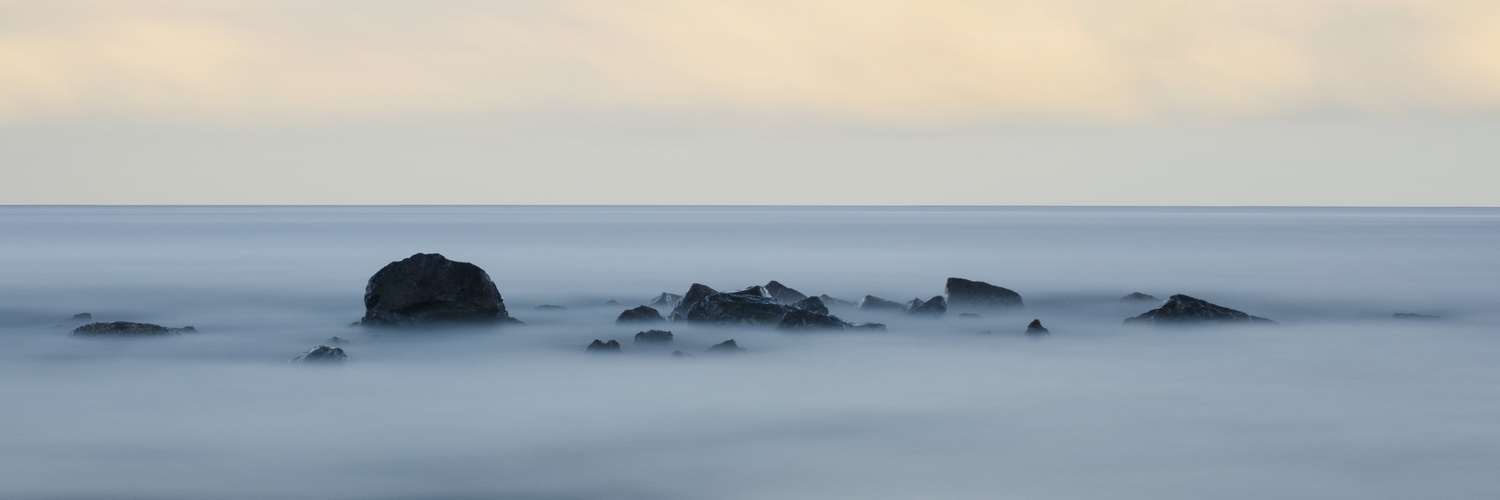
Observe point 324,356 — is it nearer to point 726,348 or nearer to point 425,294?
point 425,294

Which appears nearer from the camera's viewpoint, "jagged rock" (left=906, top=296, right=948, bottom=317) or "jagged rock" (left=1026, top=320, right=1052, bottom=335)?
"jagged rock" (left=1026, top=320, right=1052, bottom=335)

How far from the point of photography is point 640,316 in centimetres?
2006

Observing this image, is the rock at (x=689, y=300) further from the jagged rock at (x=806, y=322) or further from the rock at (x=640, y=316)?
the jagged rock at (x=806, y=322)

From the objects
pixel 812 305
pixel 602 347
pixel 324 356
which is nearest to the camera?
pixel 324 356

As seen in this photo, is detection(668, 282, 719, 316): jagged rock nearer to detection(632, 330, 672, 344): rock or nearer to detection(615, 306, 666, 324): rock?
detection(615, 306, 666, 324): rock

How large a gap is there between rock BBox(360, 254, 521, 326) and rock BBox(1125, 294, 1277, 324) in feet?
33.5

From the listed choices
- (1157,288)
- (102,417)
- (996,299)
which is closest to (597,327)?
(996,299)

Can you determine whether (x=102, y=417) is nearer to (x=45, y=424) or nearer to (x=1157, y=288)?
(x=45, y=424)

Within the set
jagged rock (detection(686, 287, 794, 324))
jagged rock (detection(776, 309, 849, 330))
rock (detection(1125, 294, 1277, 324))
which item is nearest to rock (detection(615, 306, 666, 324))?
jagged rock (detection(686, 287, 794, 324))

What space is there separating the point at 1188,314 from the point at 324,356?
490 inches

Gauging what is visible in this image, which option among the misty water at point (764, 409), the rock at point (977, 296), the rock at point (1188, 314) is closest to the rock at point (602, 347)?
the misty water at point (764, 409)

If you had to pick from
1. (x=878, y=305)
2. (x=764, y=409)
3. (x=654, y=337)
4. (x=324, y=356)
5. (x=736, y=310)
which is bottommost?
(x=764, y=409)

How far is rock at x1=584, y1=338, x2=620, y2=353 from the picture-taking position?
16516 millimetres

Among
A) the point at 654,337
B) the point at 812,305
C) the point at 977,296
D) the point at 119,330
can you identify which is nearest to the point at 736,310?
the point at 812,305
